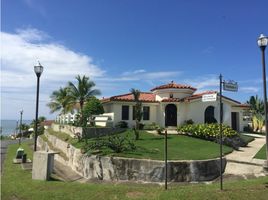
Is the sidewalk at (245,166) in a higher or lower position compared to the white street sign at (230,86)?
lower

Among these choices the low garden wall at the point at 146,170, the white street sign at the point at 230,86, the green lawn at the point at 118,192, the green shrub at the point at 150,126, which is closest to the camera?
the green lawn at the point at 118,192

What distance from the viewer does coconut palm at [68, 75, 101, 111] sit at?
28.2m

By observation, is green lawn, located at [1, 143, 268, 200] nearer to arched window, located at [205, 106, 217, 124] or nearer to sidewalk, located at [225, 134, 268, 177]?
sidewalk, located at [225, 134, 268, 177]

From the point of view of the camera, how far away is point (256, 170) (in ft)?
39.1

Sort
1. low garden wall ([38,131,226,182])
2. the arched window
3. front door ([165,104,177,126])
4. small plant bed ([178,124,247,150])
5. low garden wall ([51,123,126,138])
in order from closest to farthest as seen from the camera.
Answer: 1. low garden wall ([38,131,226,182])
2. small plant bed ([178,124,247,150])
3. low garden wall ([51,123,126,138])
4. the arched window
5. front door ([165,104,177,126])

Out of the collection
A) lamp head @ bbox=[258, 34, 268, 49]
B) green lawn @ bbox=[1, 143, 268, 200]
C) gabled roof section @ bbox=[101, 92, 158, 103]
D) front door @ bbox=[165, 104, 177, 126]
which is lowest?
green lawn @ bbox=[1, 143, 268, 200]

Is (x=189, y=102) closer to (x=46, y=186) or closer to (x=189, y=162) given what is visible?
(x=189, y=162)

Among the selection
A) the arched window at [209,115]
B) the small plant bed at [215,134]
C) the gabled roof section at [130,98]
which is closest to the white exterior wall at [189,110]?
the arched window at [209,115]

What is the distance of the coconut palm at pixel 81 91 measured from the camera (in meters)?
28.2

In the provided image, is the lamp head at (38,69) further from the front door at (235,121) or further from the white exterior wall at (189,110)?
the front door at (235,121)

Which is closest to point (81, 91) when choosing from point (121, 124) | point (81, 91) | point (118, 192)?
point (81, 91)

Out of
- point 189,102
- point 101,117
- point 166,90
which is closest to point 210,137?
point 189,102

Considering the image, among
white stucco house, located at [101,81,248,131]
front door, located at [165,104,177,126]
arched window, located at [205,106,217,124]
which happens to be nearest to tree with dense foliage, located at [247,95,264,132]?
white stucco house, located at [101,81,248,131]

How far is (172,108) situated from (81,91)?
33.5 feet
